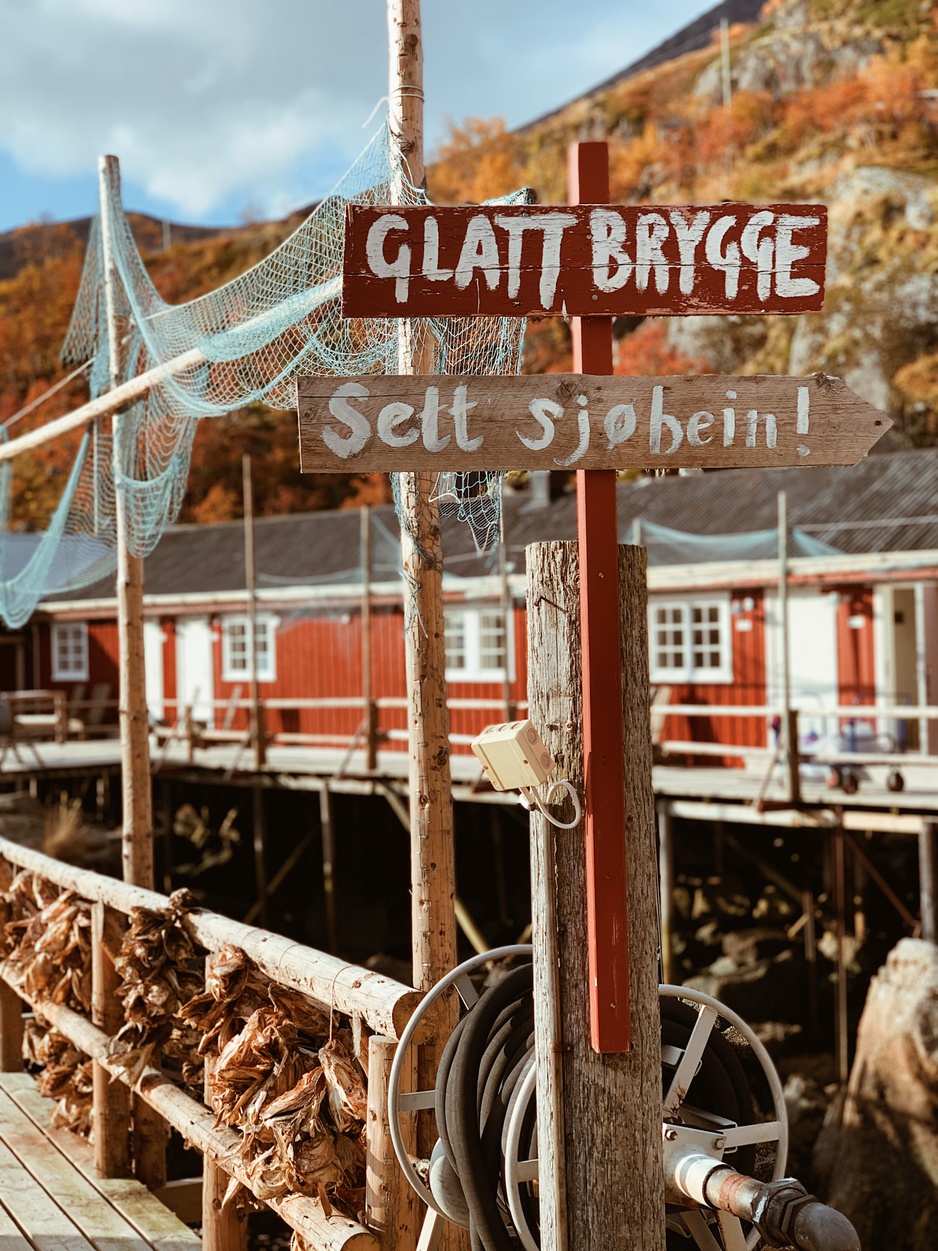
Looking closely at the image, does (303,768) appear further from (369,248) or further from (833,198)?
(833,198)

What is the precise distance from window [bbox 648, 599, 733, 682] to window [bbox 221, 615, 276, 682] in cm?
748

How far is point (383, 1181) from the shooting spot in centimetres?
353

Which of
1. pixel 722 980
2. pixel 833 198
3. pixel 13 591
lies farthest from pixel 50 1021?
pixel 833 198

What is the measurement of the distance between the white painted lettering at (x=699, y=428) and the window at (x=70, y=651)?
25.2 meters

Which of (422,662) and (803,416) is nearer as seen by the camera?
(803,416)

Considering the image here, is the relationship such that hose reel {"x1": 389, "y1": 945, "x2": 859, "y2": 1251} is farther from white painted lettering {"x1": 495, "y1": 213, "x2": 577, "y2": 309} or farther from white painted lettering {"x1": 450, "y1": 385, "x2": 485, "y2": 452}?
white painted lettering {"x1": 495, "y1": 213, "x2": 577, "y2": 309}

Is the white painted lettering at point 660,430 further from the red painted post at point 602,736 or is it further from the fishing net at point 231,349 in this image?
the fishing net at point 231,349

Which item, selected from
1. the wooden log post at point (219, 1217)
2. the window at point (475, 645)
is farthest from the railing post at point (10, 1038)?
the window at point (475, 645)

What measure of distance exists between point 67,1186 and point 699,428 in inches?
156

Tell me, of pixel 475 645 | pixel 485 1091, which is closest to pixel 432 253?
pixel 485 1091

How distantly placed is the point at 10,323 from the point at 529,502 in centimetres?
3389

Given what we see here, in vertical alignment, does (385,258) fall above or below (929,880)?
above

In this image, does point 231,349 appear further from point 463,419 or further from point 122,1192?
point 122,1192

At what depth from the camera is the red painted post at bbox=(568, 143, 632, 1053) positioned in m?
2.79
